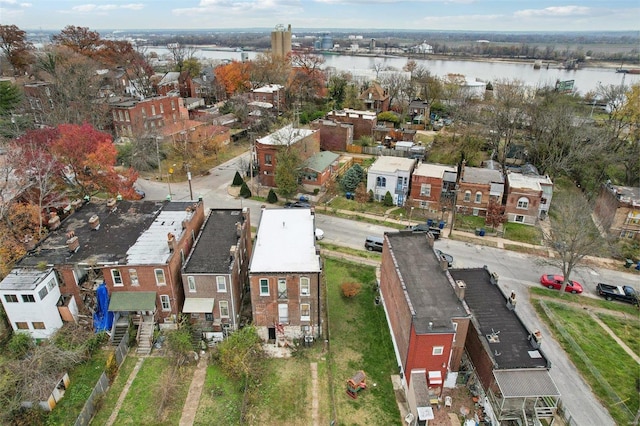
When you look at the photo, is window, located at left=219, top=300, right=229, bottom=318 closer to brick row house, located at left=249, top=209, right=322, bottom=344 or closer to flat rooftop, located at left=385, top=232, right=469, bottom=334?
brick row house, located at left=249, top=209, right=322, bottom=344

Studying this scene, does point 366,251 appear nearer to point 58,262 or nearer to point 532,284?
point 532,284

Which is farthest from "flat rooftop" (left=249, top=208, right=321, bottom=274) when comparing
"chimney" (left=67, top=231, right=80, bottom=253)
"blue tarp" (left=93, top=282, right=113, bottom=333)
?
"chimney" (left=67, top=231, right=80, bottom=253)

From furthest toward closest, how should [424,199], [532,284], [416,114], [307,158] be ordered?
1. [416,114]
2. [307,158]
3. [424,199]
4. [532,284]

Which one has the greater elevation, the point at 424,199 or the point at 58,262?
the point at 58,262

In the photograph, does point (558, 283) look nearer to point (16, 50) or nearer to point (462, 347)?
point (462, 347)

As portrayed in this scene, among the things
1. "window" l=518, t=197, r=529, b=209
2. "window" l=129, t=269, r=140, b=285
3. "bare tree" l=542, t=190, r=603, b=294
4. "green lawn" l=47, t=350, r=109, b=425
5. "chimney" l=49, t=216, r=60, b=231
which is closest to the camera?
"green lawn" l=47, t=350, r=109, b=425

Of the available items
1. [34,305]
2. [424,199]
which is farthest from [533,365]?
[34,305]

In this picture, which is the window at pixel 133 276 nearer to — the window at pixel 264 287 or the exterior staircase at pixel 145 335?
the exterior staircase at pixel 145 335
